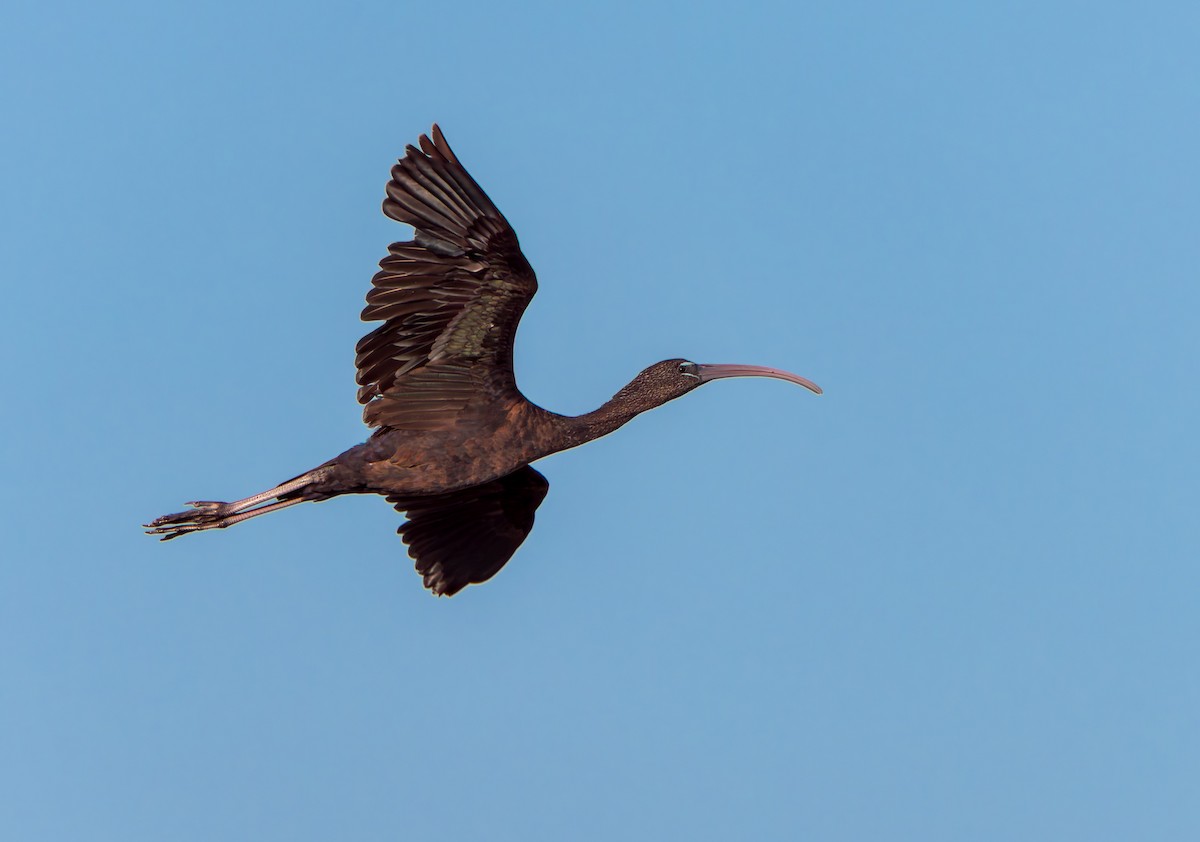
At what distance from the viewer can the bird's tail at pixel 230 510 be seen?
21156mm

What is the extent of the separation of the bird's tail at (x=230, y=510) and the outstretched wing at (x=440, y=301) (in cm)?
107

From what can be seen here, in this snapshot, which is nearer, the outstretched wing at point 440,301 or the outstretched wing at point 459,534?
the outstretched wing at point 440,301

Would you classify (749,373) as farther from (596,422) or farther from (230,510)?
(230,510)

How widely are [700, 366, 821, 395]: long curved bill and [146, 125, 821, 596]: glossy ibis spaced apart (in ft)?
0.07

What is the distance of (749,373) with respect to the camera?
74.0 feet

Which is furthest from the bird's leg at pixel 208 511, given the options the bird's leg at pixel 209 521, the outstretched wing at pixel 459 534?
the outstretched wing at pixel 459 534

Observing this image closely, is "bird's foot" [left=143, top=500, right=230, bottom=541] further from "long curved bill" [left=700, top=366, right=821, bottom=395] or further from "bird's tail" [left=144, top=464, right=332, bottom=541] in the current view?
"long curved bill" [left=700, top=366, right=821, bottom=395]

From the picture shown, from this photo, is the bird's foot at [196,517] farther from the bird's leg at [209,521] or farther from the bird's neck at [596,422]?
the bird's neck at [596,422]

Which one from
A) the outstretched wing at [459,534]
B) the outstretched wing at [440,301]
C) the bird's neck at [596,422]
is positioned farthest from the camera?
the outstretched wing at [459,534]

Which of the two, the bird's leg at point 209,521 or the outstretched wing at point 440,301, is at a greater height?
the outstretched wing at point 440,301

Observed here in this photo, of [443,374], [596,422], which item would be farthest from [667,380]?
[443,374]

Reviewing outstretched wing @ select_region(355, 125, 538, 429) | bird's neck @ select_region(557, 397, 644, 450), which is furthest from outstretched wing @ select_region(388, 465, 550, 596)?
outstretched wing @ select_region(355, 125, 538, 429)

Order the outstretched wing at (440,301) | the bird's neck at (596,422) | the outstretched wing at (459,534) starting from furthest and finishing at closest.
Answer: the outstretched wing at (459,534) → the bird's neck at (596,422) → the outstretched wing at (440,301)

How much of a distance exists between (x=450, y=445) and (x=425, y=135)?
3.58 m
